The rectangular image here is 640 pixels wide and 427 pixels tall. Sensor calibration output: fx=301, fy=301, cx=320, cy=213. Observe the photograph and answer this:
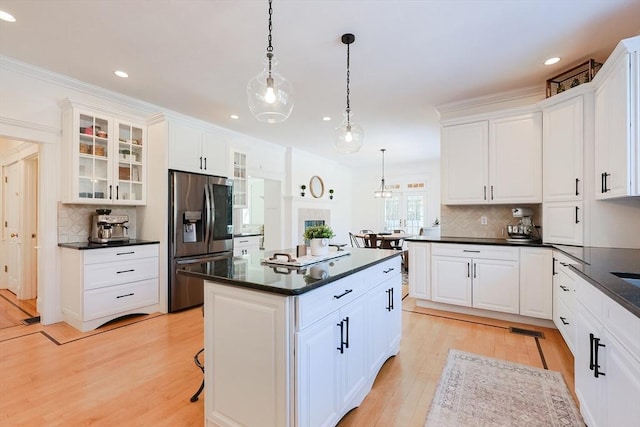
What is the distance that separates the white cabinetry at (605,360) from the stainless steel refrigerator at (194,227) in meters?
3.45

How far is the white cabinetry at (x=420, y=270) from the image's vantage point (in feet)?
12.6

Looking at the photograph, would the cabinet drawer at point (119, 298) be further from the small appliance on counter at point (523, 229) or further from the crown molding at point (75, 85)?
the small appliance on counter at point (523, 229)

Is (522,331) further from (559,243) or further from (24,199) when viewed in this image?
(24,199)

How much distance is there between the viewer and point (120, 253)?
11.4ft

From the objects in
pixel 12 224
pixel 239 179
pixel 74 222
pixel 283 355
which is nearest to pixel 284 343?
pixel 283 355

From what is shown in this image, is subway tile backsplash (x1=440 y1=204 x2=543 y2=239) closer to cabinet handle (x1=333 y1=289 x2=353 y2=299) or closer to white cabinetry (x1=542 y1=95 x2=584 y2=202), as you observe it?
white cabinetry (x1=542 y1=95 x2=584 y2=202)

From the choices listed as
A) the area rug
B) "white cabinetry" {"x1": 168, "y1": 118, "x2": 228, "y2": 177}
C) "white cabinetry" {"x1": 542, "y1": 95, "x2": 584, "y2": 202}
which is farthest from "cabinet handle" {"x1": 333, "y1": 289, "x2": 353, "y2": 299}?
"white cabinetry" {"x1": 168, "y1": 118, "x2": 228, "y2": 177}

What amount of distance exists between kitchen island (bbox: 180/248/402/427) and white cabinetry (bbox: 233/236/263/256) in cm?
292

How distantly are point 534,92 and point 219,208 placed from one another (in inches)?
170

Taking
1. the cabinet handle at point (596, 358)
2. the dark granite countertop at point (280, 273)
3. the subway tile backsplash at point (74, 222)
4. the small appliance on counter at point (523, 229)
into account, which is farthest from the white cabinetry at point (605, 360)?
the subway tile backsplash at point (74, 222)

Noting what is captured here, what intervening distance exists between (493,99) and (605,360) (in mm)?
3327

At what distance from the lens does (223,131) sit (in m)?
5.07

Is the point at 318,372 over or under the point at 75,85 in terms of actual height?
under

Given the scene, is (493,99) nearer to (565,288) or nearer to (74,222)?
(565,288)
